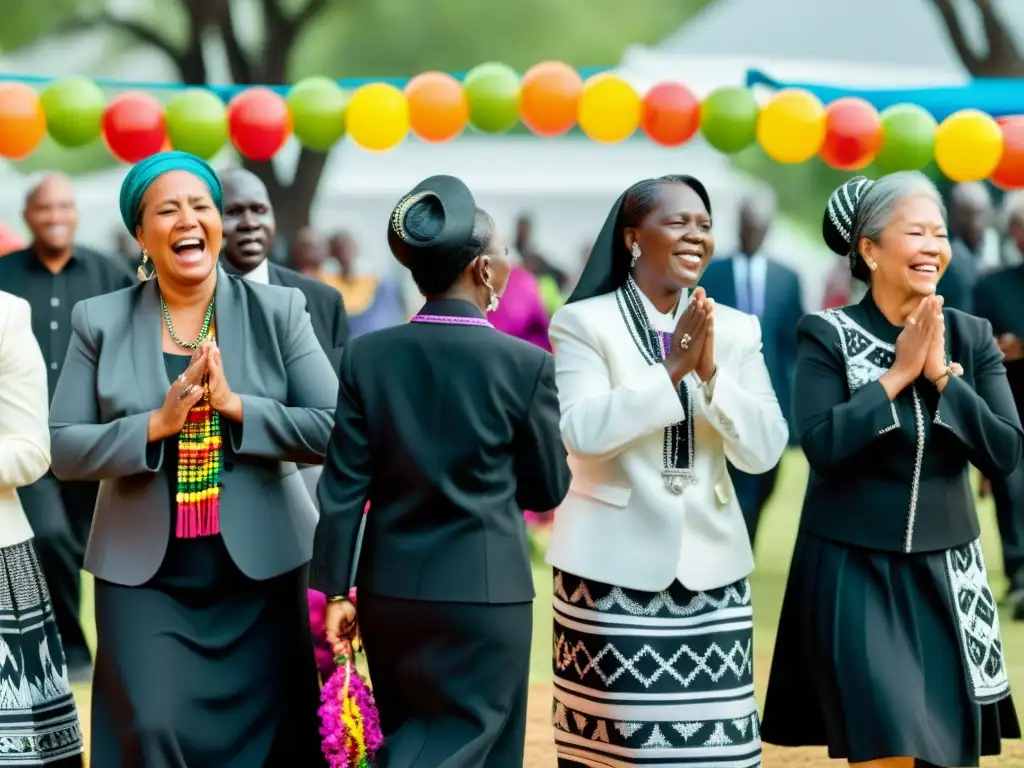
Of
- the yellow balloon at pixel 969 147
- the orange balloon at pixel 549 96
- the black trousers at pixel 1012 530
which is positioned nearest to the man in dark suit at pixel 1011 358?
the black trousers at pixel 1012 530

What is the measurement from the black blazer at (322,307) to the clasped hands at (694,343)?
90.3 inches

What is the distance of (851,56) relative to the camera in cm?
3644

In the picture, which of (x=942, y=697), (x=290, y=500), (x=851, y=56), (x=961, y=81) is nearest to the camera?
(x=290, y=500)

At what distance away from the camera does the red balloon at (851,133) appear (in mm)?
9406

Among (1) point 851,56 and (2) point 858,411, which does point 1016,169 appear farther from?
(1) point 851,56

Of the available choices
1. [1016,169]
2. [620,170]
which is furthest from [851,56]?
[1016,169]

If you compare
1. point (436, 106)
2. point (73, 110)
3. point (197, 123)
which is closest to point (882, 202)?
point (436, 106)

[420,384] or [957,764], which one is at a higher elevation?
[420,384]

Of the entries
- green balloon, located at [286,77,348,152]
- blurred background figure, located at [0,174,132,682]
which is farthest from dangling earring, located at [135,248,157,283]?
green balloon, located at [286,77,348,152]

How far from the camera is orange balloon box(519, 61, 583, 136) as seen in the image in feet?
32.9

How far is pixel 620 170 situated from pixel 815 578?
26891 millimetres

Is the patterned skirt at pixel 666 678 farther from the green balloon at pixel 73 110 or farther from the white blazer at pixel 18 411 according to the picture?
the green balloon at pixel 73 110

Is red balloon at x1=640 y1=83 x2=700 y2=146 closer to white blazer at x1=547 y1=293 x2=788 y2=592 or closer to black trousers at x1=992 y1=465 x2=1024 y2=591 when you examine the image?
black trousers at x1=992 y1=465 x2=1024 y2=591

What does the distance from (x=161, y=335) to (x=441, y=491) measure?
1.00m
